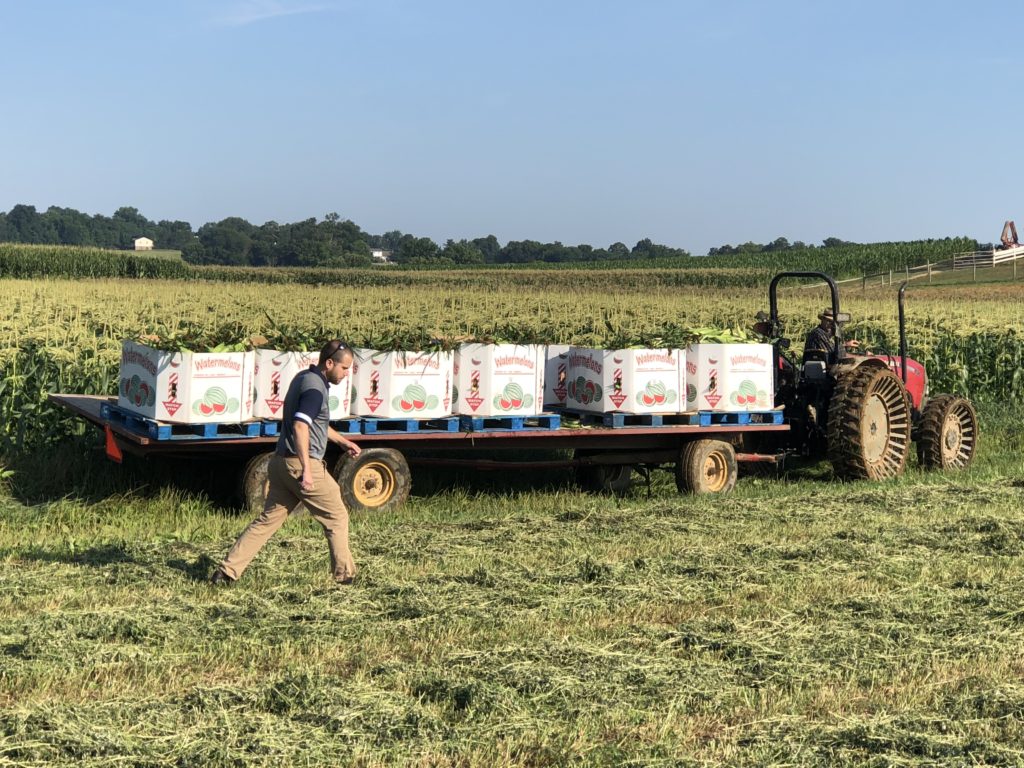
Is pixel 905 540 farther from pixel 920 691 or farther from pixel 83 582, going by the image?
pixel 83 582

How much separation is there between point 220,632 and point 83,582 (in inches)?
68.0

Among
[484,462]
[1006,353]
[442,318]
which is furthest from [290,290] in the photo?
[484,462]

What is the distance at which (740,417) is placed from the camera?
41.5 feet

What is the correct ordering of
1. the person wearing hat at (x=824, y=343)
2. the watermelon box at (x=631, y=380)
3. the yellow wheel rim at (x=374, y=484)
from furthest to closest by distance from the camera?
the person wearing hat at (x=824, y=343) < the watermelon box at (x=631, y=380) < the yellow wheel rim at (x=374, y=484)

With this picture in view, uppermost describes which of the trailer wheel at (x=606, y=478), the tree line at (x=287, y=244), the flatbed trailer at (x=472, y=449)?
the tree line at (x=287, y=244)

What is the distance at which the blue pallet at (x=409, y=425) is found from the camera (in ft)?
36.4

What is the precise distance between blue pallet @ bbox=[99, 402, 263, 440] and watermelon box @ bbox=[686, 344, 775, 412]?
14.7ft

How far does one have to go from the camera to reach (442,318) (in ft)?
94.4

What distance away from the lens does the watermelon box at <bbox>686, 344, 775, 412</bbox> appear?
40.9ft

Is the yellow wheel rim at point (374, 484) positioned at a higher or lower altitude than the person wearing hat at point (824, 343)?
lower

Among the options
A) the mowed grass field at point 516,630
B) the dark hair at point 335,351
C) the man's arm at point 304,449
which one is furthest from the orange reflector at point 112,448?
the dark hair at point 335,351

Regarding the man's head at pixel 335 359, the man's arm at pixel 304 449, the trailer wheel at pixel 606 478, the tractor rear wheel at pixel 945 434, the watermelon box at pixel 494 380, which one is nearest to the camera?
the man's arm at pixel 304 449

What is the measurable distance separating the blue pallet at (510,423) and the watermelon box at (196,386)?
2072 mm

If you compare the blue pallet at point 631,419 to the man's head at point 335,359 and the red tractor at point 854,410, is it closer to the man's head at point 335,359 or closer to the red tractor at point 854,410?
the red tractor at point 854,410
